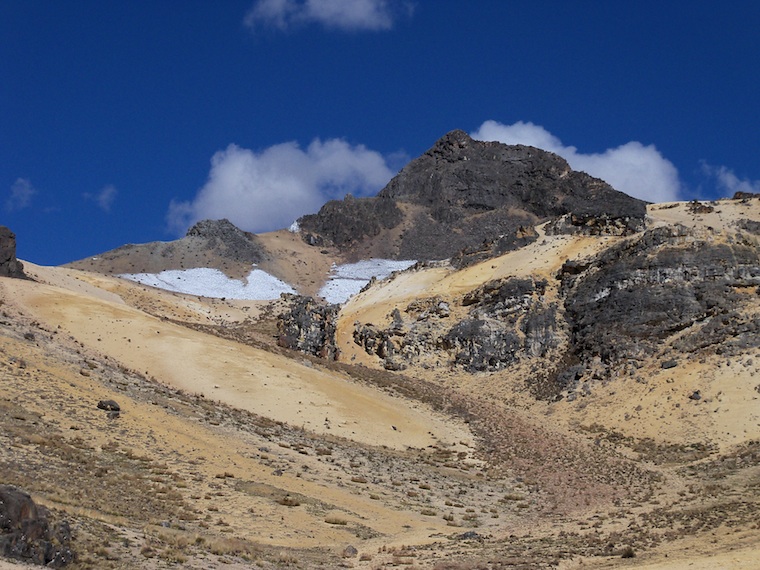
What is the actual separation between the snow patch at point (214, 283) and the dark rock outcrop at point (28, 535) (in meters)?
75.3

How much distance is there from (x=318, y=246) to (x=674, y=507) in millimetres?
99649

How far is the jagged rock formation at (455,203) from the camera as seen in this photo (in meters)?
117

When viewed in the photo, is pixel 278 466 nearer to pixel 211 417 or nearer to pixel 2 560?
pixel 211 417

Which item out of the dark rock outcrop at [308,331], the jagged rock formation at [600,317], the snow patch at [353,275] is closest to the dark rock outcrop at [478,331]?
the jagged rock formation at [600,317]

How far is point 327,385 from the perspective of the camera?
Answer: 3581cm

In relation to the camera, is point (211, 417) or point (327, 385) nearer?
point (211, 417)

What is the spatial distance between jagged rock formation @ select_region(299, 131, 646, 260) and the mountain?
52371 mm

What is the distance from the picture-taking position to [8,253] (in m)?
47.5

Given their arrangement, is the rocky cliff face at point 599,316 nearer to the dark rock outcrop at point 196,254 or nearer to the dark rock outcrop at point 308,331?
the dark rock outcrop at point 308,331

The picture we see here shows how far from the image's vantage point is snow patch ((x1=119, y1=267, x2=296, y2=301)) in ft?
295

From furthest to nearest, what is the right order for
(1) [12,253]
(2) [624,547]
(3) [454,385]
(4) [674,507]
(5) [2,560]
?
(1) [12,253] < (3) [454,385] < (4) [674,507] < (2) [624,547] < (5) [2,560]

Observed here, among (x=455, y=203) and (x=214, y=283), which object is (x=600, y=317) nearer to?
(x=214, y=283)

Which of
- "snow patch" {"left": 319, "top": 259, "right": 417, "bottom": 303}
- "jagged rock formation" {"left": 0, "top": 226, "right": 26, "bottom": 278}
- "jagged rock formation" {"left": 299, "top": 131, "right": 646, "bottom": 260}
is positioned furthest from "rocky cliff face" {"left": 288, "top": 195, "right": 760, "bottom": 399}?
"jagged rock formation" {"left": 299, "top": 131, "right": 646, "bottom": 260}

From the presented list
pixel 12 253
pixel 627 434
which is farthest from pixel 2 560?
pixel 12 253
